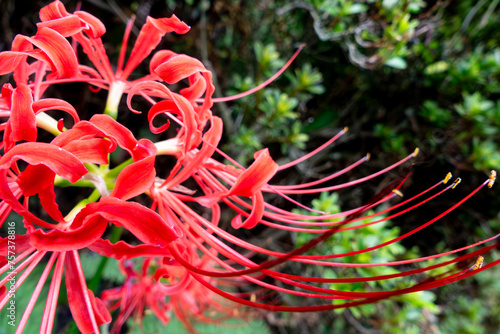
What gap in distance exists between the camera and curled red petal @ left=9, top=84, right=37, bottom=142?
427 mm

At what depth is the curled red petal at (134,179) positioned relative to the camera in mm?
423

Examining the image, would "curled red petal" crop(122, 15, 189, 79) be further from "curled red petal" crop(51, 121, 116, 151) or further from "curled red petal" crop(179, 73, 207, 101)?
"curled red petal" crop(51, 121, 116, 151)

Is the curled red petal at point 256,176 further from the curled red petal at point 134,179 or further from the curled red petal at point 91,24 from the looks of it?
the curled red petal at point 91,24

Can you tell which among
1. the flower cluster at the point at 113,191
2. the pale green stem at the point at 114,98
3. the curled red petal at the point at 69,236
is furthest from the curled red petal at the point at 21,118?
the pale green stem at the point at 114,98

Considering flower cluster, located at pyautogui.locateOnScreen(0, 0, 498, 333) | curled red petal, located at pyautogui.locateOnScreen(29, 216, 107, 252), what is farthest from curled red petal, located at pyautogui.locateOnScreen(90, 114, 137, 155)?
curled red petal, located at pyautogui.locateOnScreen(29, 216, 107, 252)

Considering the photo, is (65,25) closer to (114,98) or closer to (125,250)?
(114,98)

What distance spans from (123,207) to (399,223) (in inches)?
Answer: 61.9

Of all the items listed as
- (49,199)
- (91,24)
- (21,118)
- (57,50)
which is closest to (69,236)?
(49,199)

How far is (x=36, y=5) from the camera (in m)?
1.50

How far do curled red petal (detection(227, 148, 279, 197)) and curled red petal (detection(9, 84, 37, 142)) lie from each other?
275 mm

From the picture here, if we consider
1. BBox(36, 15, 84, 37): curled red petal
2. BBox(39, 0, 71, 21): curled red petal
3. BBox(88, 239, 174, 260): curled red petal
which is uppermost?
BBox(39, 0, 71, 21): curled red petal

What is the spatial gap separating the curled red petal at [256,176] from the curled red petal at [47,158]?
200mm

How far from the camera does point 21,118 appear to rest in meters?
0.43

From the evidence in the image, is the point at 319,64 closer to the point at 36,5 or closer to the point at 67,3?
the point at 67,3
